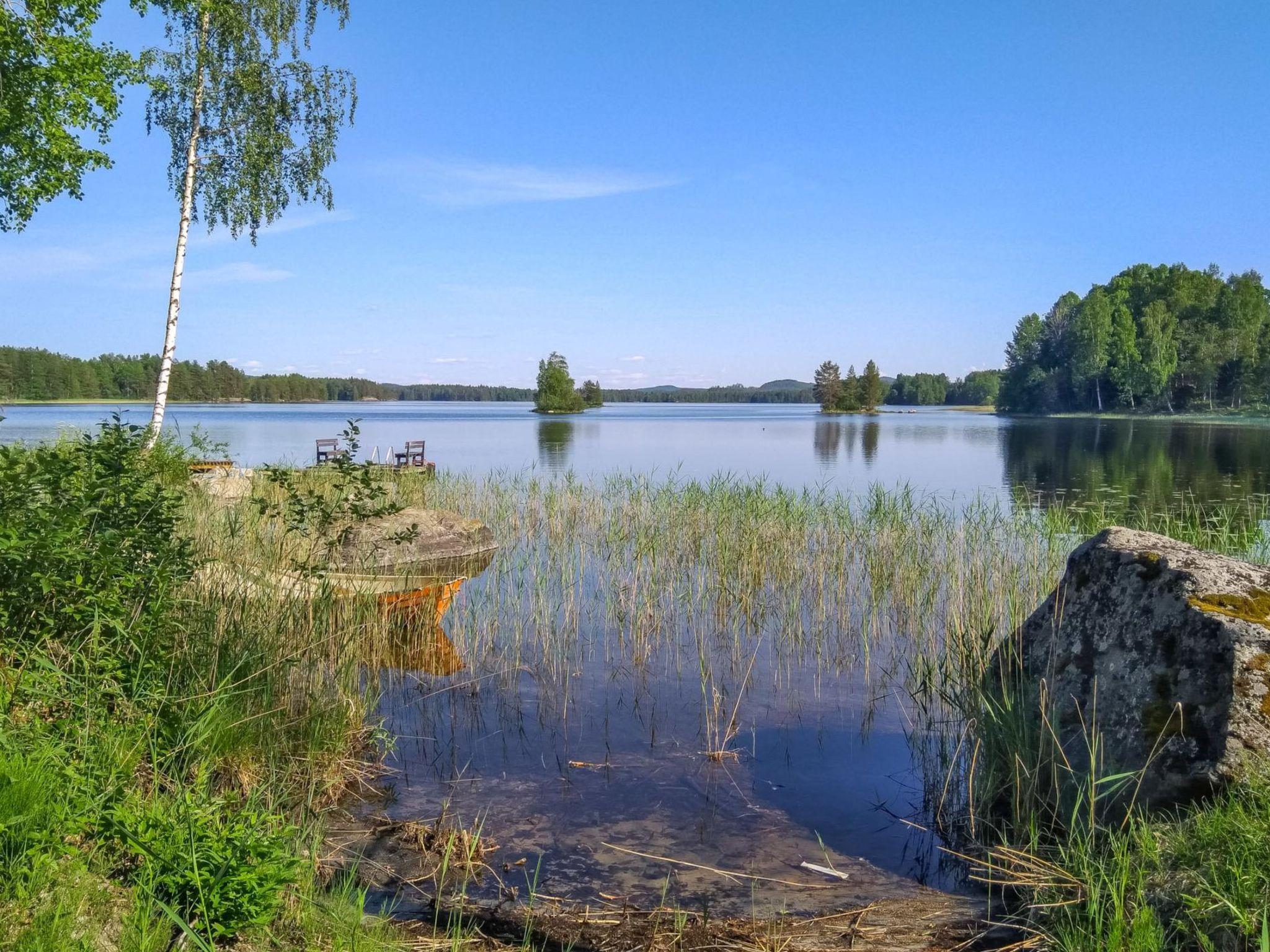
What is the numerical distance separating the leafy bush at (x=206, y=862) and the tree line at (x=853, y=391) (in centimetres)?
13649

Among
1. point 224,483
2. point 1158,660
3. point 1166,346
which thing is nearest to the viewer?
Answer: point 1158,660

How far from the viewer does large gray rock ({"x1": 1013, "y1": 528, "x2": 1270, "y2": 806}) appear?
373 centimetres

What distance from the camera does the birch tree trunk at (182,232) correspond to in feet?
53.6

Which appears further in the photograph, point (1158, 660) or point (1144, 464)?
point (1144, 464)

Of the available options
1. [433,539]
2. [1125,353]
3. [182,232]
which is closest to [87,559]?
[433,539]

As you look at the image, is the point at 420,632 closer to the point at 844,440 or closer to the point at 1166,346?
the point at 844,440

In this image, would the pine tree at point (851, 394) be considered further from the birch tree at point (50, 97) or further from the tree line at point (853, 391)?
the birch tree at point (50, 97)

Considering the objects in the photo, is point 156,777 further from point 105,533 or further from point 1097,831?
point 1097,831

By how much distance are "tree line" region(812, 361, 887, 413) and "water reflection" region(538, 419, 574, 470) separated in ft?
220

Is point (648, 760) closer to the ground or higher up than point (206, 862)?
closer to the ground

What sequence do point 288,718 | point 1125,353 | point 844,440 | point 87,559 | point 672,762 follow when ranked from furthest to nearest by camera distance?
point 1125,353 → point 844,440 → point 672,762 → point 288,718 → point 87,559

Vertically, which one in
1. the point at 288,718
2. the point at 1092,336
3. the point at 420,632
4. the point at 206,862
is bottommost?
the point at 420,632

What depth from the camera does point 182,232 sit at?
16609mm

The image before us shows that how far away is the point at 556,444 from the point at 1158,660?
144 ft
